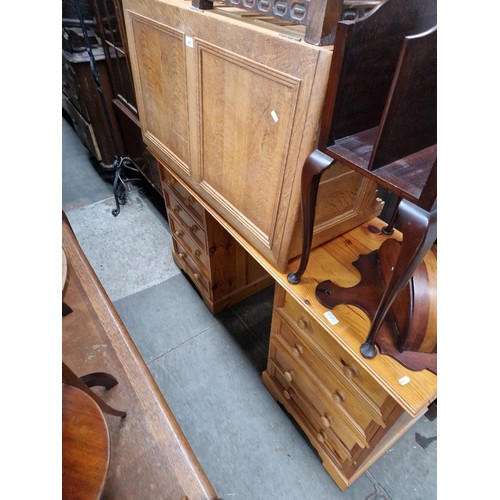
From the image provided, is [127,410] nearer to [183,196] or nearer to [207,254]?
[207,254]

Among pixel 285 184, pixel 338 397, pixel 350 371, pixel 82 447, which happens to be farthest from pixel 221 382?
pixel 285 184

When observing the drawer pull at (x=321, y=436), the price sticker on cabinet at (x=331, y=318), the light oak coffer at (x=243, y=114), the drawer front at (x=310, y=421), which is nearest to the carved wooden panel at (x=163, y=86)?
the light oak coffer at (x=243, y=114)

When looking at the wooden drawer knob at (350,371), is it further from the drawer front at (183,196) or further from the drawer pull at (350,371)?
the drawer front at (183,196)

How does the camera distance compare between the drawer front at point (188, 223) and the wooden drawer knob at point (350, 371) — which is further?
the drawer front at point (188, 223)

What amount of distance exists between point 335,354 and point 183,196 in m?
0.91

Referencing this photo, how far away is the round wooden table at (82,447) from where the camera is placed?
0.55 m

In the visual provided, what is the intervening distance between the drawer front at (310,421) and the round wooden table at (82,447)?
2.59ft

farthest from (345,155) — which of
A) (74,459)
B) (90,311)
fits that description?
(90,311)

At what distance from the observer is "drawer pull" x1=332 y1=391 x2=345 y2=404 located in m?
0.97

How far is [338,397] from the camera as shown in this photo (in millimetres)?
989

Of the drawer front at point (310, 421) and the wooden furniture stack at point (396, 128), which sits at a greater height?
the wooden furniture stack at point (396, 128)

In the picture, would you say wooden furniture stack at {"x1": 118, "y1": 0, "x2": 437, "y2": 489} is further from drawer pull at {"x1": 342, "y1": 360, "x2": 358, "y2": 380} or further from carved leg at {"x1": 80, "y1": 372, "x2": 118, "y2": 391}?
carved leg at {"x1": 80, "y1": 372, "x2": 118, "y2": 391}

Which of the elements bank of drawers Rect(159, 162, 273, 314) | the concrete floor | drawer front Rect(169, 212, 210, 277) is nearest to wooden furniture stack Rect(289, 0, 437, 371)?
the concrete floor
